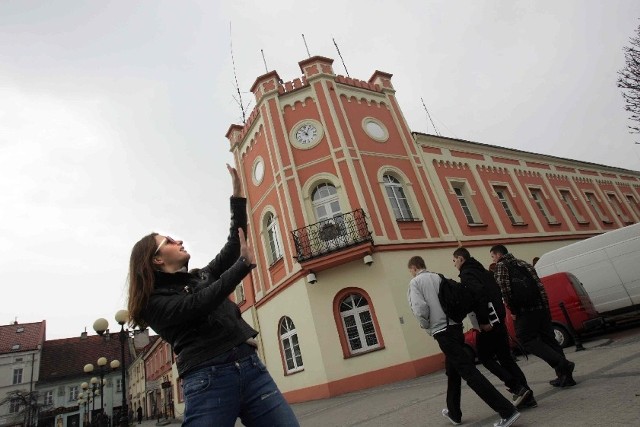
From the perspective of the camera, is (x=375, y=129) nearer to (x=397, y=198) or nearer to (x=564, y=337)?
(x=397, y=198)

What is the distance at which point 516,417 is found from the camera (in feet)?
11.5

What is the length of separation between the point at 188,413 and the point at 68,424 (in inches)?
2121

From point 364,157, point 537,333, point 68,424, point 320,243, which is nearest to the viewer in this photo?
point 537,333

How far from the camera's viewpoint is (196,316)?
1.87m

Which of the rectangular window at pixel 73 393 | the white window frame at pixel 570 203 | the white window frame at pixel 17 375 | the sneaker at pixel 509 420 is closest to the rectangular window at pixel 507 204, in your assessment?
the white window frame at pixel 570 203

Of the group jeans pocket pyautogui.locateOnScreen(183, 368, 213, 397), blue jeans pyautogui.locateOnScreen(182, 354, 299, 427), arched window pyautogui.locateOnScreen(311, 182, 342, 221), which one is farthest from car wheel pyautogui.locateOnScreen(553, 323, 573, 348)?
jeans pocket pyautogui.locateOnScreen(183, 368, 213, 397)

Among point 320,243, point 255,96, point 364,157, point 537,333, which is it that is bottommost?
point 537,333

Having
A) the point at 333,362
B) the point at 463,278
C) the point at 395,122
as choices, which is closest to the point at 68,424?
the point at 333,362

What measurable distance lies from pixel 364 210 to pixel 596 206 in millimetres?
18788

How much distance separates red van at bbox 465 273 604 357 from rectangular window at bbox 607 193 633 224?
19.8 m

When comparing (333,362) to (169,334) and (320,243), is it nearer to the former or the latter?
(320,243)

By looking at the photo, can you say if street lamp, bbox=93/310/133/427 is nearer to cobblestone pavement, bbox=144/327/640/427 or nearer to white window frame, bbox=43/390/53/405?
cobblestone pavement, bbox=144/327/640/427

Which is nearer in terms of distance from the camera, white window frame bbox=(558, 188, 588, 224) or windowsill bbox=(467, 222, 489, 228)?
windowsill bbox=(467, 222, 489, 228)

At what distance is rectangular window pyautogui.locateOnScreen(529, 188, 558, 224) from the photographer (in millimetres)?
19663
